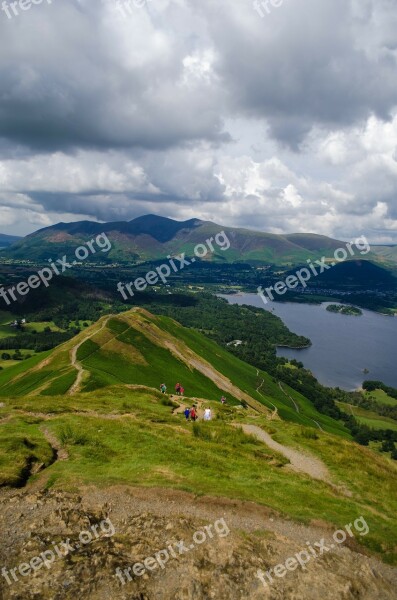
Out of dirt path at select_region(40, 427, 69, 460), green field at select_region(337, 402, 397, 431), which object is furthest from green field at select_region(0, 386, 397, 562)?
green field at select_region(337, 402, 397, 431)

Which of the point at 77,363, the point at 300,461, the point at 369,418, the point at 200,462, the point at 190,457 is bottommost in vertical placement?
the point at 369,418

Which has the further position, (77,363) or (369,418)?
(369,418)

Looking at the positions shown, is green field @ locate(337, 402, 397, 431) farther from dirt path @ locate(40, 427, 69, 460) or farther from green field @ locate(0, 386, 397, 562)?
dirt path @ locate(40, 427, 69, 460)

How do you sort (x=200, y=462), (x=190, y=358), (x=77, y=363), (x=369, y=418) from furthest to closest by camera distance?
1. (x=369, y=418)
2. (x=190, y=358)
3. (x=77, y=363)
4. (x=200, y=462)

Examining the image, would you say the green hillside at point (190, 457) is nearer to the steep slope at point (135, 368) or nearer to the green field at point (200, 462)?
the green field at point (200, 462)

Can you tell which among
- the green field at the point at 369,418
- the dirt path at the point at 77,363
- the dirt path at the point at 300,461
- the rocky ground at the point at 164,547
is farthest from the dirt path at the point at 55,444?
the green field at the point at 369,418

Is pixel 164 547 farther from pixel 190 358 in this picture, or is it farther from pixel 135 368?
pixel 190 358

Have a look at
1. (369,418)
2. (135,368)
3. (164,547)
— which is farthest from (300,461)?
(369,418)
